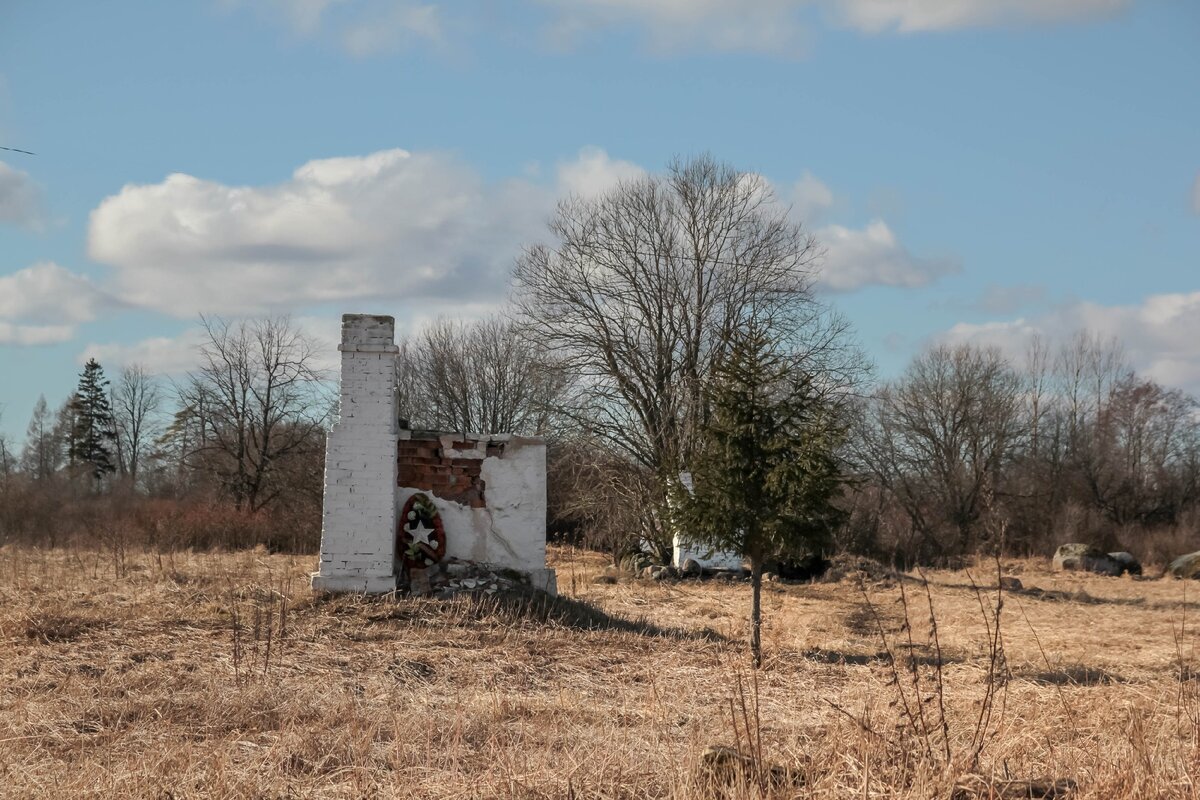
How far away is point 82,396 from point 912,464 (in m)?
39.0

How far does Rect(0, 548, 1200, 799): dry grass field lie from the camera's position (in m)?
5.28

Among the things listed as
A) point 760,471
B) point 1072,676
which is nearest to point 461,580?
point 760,471

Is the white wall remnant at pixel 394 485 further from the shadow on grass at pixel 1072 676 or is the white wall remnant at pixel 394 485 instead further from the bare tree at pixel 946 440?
the bare tree at pixel 946 440

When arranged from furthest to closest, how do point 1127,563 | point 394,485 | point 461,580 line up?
point 1127,563
point 461,580
point 394,485

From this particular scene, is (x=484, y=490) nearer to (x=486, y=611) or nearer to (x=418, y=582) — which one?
(x=418, y=582)

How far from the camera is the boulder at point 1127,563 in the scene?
102 ft


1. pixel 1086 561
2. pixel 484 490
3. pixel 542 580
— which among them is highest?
pixel 484 490

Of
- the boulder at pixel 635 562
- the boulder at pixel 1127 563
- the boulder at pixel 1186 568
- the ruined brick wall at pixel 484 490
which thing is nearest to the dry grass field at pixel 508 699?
the ruined brick wall at pixel 484 490

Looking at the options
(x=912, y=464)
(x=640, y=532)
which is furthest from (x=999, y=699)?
(x=912, y=464)

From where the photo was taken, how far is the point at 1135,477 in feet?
136

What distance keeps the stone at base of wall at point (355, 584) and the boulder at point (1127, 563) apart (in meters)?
25.1

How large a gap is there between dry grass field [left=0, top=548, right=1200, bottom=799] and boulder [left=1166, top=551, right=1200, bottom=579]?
48.7ft

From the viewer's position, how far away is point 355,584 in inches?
492

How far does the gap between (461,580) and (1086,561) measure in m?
24.0
